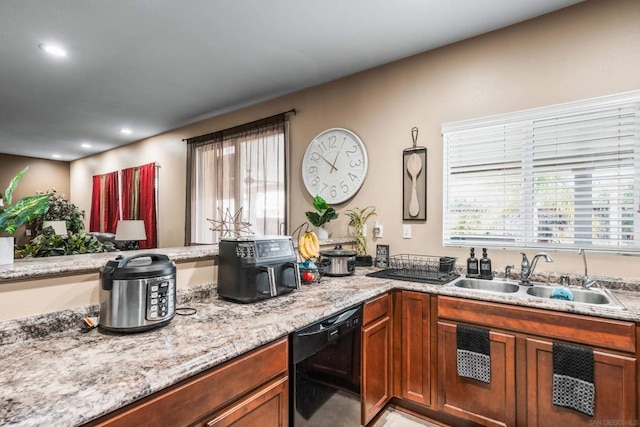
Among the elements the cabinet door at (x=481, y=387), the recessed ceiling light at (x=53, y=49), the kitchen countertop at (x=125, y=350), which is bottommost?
the cabinet door at (x=481, y=387)

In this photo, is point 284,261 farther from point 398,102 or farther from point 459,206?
point 398,102

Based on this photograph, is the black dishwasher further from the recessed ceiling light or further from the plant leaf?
the recessed ceiling light

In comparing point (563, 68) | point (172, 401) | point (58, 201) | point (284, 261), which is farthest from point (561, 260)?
point (58, 201)

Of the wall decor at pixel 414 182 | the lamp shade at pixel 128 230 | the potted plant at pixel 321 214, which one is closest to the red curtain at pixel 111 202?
the lamp shade at pixel 128 230

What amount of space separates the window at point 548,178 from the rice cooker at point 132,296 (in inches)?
79.7

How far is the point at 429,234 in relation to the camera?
103 inches

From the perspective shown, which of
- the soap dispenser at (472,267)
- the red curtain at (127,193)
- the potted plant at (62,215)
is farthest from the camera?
the potted plant at (62,215)

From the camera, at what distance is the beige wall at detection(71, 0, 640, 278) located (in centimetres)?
200

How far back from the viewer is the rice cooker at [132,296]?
1.16 meters

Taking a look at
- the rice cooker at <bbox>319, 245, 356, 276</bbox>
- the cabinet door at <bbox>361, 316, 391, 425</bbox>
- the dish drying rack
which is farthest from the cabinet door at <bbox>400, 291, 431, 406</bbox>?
the rice cooker at <bbox>319, 245, 356, 276</bbox>

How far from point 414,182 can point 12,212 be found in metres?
2.38

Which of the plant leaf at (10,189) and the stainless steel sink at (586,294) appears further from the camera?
the stainless steel sink at (586,294)

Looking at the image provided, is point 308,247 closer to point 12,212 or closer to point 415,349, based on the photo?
point 415,349

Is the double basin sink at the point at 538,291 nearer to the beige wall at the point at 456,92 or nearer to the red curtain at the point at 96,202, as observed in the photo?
the beige wall at the point at 456,92
